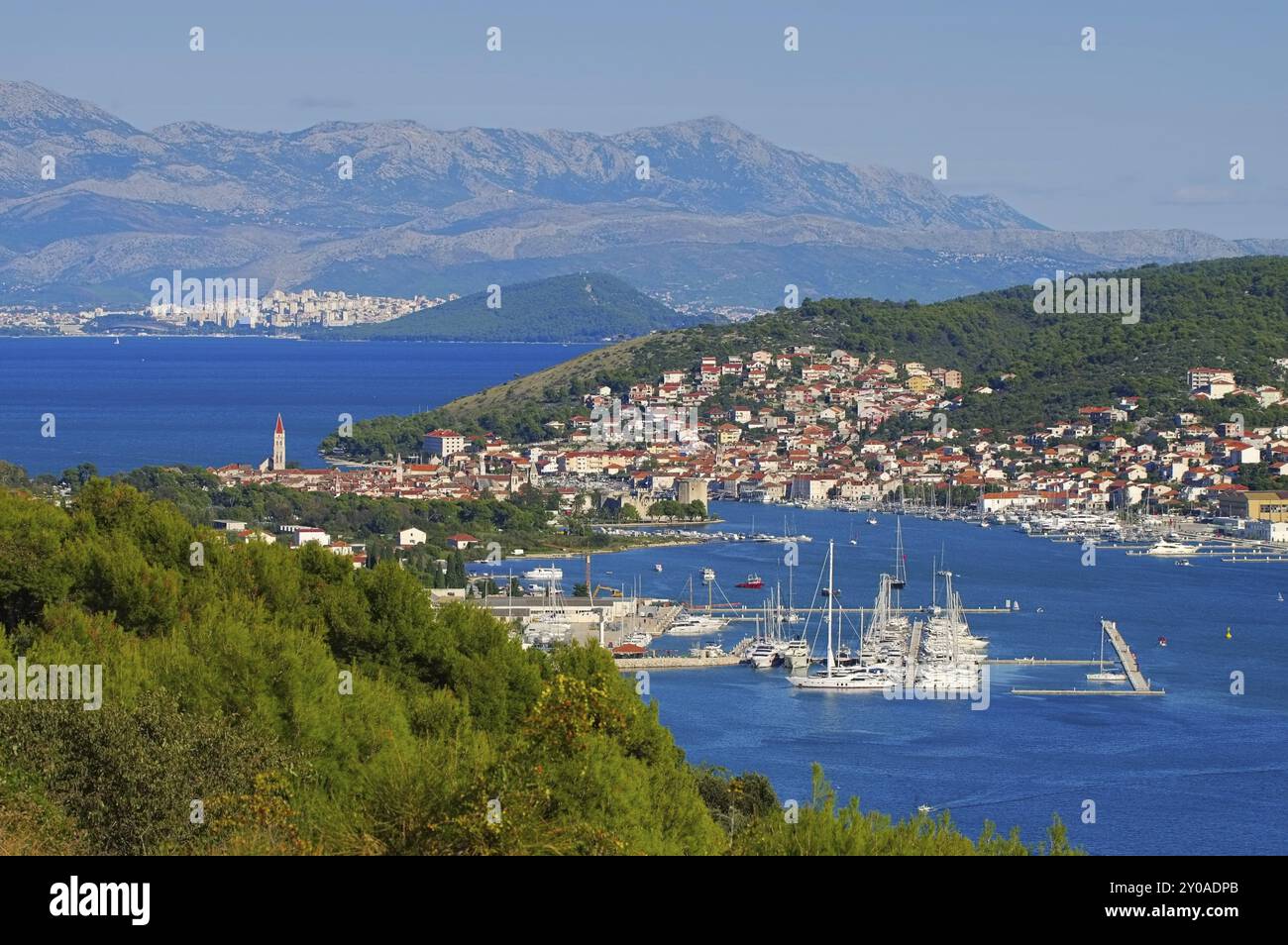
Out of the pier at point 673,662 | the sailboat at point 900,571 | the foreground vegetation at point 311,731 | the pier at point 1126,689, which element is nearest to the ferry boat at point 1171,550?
the sailboat at point 900,571

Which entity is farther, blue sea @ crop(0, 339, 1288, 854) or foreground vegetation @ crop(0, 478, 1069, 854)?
blue sea @ crop(0, 339, 1288, 854)

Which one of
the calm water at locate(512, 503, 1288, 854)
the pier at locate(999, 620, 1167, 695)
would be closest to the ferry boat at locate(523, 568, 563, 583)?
the calm water at locate(512, 503, 1288, 854)

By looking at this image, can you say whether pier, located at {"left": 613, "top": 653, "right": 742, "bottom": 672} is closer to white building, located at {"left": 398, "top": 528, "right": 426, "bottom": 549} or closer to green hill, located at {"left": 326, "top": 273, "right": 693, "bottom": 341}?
white building, located at {"left": 398, "top": 528, "right": 426, "bottom": 549}

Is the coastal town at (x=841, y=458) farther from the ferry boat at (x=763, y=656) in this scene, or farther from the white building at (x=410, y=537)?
the ferry boat at (x=763, y=656)

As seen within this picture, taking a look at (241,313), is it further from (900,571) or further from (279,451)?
(900,571)

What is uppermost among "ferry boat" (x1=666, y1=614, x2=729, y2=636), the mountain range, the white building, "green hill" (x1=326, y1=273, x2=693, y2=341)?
the mountain range

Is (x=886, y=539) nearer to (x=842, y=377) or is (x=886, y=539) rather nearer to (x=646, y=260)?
(x=842, y=377)

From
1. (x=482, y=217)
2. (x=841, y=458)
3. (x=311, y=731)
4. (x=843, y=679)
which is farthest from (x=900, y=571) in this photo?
(x=482, y=217)
